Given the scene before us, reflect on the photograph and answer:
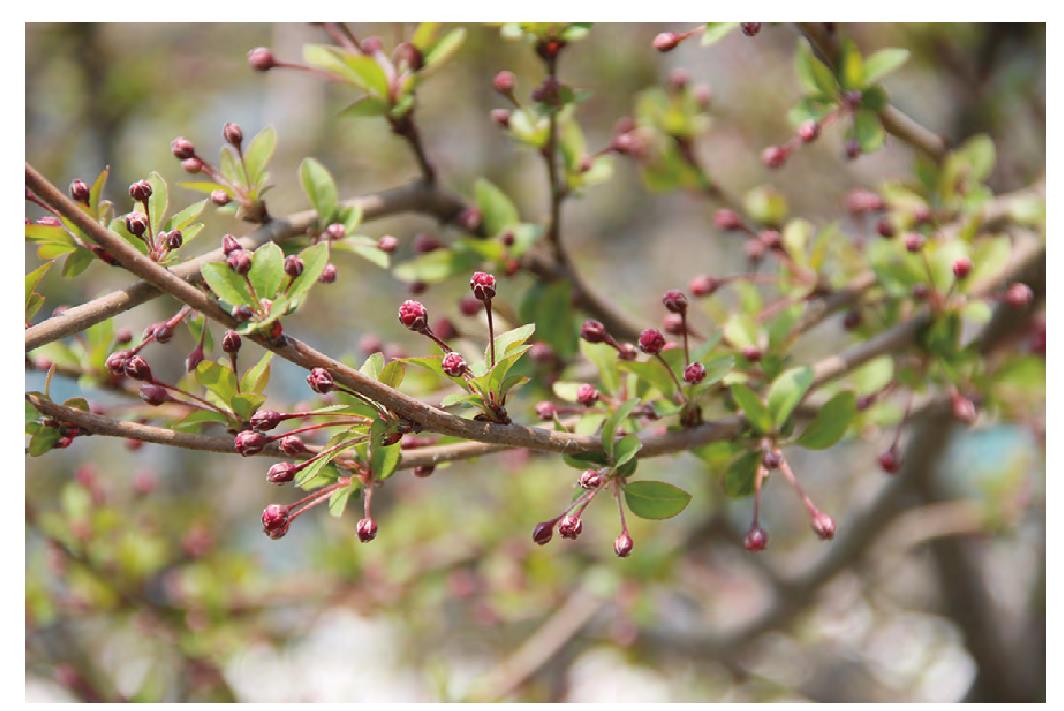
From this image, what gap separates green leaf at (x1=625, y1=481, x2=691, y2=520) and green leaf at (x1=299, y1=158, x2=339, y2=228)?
1.68 ft

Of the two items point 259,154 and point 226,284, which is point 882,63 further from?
point 226,284

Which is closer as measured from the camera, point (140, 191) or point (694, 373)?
point (140, 191)

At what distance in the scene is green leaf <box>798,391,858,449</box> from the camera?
1144 millimetres

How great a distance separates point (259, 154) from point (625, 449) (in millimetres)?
572

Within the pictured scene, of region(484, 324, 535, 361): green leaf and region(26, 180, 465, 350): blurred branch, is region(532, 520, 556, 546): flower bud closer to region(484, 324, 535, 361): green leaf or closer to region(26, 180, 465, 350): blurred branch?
region(484, 324, 535, 361): green leaf

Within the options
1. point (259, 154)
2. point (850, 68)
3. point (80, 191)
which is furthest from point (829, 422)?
point (80, 191)

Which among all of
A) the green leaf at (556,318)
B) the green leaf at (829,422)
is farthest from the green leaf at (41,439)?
the green leaf at (829,422)

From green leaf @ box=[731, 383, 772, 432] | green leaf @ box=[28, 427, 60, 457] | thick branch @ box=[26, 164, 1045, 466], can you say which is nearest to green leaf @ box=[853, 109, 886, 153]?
green leaf @ box=[731, 383, 772, 432]

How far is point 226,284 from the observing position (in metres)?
0.84

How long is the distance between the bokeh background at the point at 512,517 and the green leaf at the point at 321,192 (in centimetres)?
37

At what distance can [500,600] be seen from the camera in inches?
94.3

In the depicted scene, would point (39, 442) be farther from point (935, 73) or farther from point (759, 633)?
point (935, 73)

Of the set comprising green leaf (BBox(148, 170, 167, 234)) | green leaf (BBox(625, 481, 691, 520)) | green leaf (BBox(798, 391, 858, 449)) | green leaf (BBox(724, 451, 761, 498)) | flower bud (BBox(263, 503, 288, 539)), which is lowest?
green leaf (BBox(724, 451, 761, 498))

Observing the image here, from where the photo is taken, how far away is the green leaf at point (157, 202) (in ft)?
3.10
